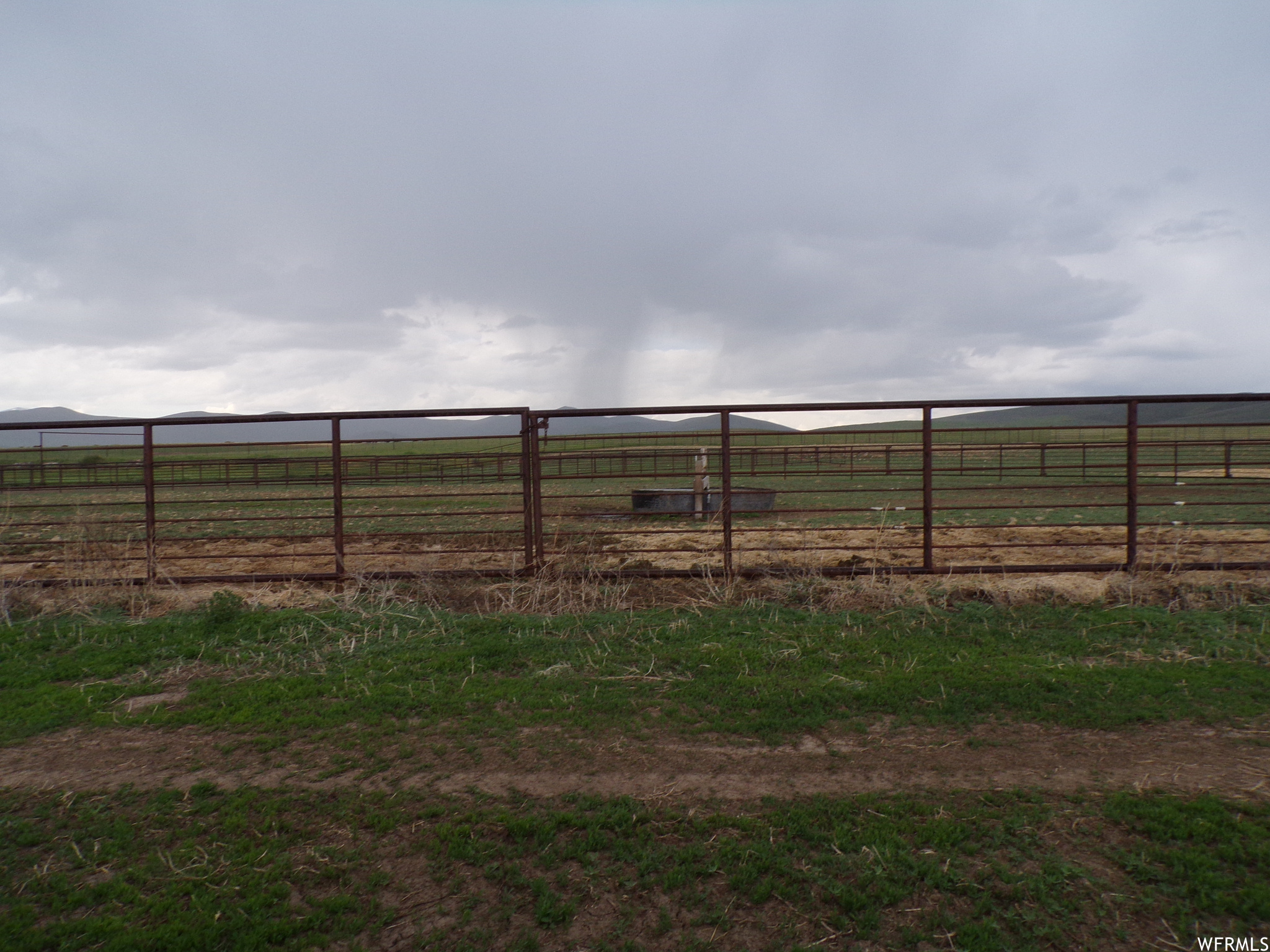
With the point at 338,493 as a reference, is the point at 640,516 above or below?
below

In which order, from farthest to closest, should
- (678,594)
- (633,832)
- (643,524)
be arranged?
(643,524) → (678,594) → (633,832)

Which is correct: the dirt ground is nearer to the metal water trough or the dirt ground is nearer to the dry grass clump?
the dry grass clump

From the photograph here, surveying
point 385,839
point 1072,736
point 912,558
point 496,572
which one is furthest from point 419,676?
point 912,558

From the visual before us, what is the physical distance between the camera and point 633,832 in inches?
117

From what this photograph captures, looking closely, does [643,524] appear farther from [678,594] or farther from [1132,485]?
[1132,485]

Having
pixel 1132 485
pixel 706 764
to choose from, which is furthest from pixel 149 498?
pixel 1132 485

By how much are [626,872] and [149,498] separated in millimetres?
7550

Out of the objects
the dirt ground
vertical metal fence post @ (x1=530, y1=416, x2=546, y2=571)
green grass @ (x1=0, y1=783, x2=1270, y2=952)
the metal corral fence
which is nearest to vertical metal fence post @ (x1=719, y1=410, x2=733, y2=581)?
the metal corral fence

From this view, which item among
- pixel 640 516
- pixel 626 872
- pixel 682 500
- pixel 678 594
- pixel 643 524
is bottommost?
pixel 626 872

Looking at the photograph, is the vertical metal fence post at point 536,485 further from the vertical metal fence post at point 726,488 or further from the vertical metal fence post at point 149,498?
the vertical metal fence post at point 149,498

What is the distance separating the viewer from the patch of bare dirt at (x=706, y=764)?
3.32 meters

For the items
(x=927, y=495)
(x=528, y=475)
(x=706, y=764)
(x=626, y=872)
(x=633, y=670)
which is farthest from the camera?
(x=528, y=475)

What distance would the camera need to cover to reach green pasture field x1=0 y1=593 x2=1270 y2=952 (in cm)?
246

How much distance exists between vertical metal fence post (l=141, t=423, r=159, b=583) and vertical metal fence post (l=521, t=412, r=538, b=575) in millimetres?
3989
